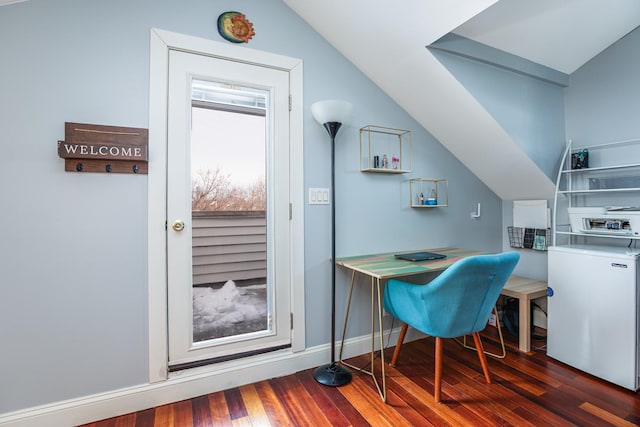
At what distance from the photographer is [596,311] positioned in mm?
1952

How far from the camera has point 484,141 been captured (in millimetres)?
2389

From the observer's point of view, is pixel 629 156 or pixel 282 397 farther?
pixel 629 156


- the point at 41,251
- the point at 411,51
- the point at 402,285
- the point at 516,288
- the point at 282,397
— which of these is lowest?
the point at 282,397

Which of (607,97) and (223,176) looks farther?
(607,97)

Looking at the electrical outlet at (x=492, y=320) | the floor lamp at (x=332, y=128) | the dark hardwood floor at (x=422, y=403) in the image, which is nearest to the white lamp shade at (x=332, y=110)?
the floor lamp at (x=332, y=128)

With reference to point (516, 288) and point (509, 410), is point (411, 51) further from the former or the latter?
point (509, 410)

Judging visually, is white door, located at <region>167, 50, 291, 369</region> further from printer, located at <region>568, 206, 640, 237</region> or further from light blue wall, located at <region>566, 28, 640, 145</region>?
light blue wall, located at <region>566, 28, 640, 145</region>

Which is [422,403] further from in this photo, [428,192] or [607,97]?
[607,97]

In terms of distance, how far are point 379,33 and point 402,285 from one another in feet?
5.20

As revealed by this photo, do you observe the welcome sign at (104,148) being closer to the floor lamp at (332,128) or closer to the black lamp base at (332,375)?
the floor lamp at (332,128)

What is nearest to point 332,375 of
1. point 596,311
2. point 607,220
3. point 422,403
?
point 422,403

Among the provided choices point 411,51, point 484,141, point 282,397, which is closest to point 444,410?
point 282,397

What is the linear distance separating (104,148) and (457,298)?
2.00m

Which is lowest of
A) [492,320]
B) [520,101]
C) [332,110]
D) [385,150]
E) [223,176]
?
[492,320]
